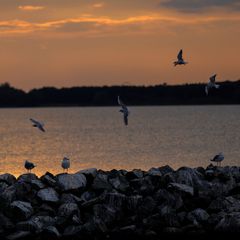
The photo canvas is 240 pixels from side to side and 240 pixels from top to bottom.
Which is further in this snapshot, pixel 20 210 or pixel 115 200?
pixel 115 200

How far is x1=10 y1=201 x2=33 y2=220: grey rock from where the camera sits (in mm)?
21219

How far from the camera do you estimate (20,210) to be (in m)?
21.3

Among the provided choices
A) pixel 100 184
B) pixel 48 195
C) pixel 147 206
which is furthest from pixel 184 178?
pixel 48 195

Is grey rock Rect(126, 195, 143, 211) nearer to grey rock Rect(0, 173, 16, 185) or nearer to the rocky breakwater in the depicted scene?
the rocky breakwater

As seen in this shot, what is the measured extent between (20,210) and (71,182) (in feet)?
6.21

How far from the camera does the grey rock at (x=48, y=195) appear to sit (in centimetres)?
2194

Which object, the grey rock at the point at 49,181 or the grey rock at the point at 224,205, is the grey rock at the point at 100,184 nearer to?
the grey rock at the point at 49,181

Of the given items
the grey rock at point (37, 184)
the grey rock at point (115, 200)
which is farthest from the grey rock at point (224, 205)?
the grey rock at point (37, 184)

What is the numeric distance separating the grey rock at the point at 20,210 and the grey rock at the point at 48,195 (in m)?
0.58

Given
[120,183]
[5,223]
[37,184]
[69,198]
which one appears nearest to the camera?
[5,223]

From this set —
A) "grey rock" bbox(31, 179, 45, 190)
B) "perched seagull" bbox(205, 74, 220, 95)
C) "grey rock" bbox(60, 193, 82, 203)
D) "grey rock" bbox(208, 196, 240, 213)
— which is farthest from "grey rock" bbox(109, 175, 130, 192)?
"perched seagull" bbox(205, 74, 220, 95)

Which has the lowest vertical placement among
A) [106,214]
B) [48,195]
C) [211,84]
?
[106,214]

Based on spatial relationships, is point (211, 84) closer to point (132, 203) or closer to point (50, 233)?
point (132, 203)

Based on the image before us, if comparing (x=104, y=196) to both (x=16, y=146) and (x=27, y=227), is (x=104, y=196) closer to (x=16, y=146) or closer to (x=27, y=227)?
(x=27, y=227)
